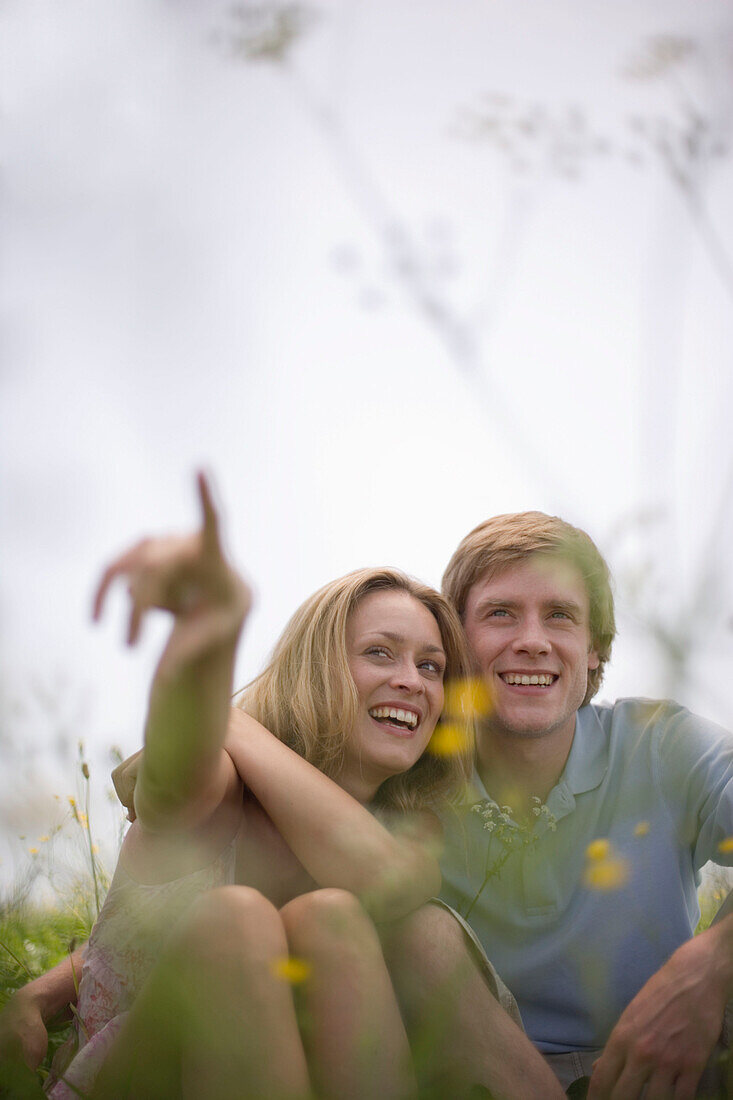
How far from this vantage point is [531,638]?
94.2 inches

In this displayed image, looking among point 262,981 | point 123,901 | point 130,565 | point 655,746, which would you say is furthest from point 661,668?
point 655,746

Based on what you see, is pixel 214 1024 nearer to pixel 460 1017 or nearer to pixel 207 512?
pixel 460 1017

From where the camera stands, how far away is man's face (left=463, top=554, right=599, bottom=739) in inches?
92.4

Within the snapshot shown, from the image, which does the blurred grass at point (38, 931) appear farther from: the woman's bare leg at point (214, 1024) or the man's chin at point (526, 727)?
the man's chin at point (526, 727)

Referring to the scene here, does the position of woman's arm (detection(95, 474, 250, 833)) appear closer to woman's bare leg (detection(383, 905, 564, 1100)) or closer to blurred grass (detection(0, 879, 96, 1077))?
woman's bare leg (detection(383, 905, 564, 1100))

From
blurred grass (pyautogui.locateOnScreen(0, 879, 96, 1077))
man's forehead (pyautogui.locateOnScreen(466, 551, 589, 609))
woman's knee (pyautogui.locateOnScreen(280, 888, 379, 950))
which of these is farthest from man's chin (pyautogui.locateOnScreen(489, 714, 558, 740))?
blurred grass (pyautogui.locateOnScreen(0, 879, 96, 1077))

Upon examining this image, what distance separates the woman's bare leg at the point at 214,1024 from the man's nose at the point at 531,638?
1.17 meters

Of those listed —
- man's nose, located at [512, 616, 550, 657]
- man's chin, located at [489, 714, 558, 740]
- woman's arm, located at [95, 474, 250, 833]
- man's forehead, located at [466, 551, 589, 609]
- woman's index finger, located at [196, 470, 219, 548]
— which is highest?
woman's index finger, located at [196, 470, 219, 548]

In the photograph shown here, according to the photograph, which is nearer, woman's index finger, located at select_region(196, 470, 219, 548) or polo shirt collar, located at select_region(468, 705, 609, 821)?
woman's index finger, located at select_region(196, 470, 219, 548)

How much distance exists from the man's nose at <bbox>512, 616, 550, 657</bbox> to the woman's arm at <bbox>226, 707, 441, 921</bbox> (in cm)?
79

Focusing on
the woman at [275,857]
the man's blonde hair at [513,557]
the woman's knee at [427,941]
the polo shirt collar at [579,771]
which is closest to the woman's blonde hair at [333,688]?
the woman at [275,857]

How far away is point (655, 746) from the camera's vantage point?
2.29 metres

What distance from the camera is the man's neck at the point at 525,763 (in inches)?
92.7

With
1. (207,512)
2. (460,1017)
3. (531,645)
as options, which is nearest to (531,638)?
(531,645)
